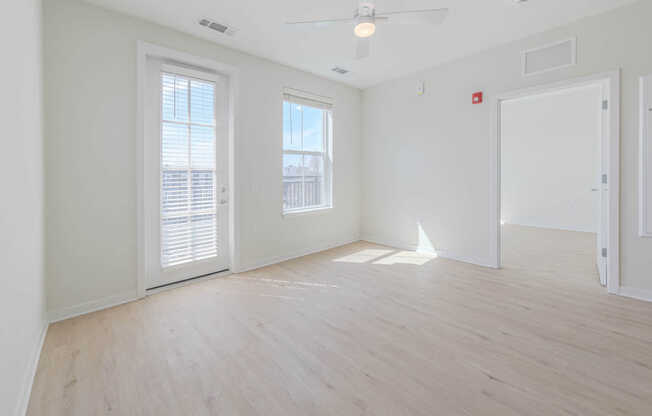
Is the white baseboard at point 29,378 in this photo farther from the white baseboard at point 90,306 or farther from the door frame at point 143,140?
the door frame at point 143,140

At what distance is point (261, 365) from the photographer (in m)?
1.83

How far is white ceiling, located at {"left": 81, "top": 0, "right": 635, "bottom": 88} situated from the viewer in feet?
8.61

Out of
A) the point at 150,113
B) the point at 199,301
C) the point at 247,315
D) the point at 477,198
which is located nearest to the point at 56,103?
the point at 150,113

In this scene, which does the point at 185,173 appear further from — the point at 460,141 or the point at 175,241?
the point at 460,141

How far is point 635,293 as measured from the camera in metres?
2.74

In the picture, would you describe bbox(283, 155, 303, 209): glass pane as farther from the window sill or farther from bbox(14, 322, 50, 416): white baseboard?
bbox(14, 322, 50, 416): white baseboard

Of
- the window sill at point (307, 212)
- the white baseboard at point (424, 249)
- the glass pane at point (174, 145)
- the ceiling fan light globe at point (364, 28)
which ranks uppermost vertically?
the ceiling fan light globe at point (364, 28)

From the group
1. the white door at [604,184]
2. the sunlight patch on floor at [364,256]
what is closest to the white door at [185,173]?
the sunlight patch on floor at [364,256]

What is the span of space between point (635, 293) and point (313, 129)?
411 cm

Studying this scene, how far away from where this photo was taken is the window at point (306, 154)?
13.8 ft

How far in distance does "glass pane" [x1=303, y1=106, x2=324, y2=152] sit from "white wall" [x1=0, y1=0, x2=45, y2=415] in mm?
2912

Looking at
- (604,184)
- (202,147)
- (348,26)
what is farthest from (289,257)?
(604,184)

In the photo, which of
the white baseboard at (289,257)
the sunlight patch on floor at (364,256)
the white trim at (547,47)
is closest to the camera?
the white trim at (547,47)

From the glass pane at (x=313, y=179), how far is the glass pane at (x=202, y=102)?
152 centimetres
